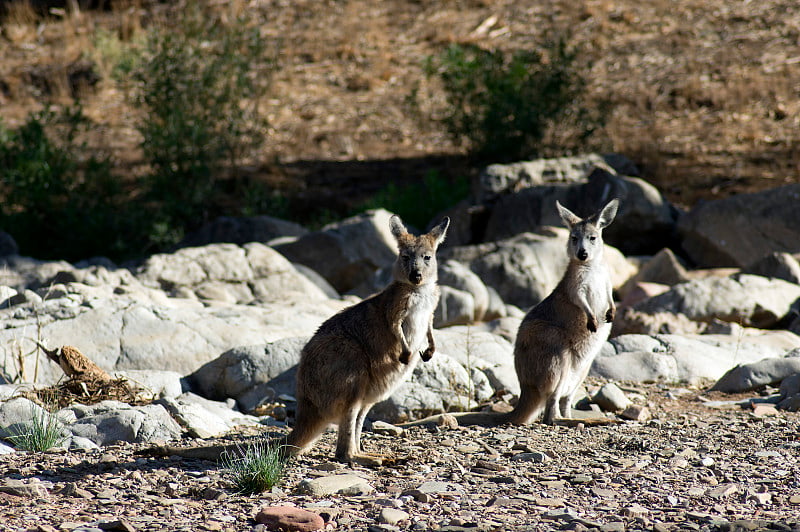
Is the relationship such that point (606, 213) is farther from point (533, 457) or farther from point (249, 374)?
point (249, 374)

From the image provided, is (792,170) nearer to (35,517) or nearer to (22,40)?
(35,517)

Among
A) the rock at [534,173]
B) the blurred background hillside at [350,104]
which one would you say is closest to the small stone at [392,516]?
the rock at [534,173]

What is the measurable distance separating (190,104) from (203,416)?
387 inches

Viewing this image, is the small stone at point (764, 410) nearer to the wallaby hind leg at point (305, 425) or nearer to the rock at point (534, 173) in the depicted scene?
the wallaby hind leg at point (305, 425)

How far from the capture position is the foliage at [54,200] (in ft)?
46.7

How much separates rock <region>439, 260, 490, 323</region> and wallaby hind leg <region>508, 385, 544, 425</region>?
157 inches

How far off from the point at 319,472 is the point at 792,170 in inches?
541

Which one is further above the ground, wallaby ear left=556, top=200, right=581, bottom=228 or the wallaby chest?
wallaby ear left=556, top=200, right=581, bottom=228

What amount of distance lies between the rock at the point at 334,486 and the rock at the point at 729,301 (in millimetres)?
6255

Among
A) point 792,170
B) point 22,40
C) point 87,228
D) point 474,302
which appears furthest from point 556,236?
point 22,40

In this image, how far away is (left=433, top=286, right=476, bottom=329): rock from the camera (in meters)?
10.4

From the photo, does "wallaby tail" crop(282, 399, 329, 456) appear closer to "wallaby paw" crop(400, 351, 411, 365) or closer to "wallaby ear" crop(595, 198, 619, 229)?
"wallaby paw" crop(400, 351, 411, 365)

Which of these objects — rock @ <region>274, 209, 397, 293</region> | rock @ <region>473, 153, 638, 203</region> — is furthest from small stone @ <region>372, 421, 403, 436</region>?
rock @ <region>473, 153, 638, 203</region>

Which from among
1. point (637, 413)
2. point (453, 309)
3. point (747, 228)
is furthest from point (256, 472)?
point (747, 228)
